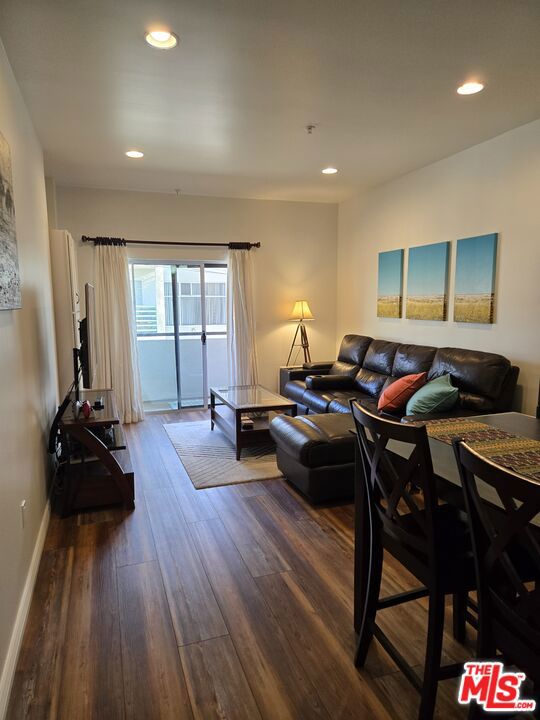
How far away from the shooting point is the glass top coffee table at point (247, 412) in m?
4.21

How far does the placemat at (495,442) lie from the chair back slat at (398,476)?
0.31 m

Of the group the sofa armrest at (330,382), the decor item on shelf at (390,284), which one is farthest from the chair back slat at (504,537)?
the decor item on shelf at (390,284)

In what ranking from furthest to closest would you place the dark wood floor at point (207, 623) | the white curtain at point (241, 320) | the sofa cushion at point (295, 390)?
the white curtain at point (241, 320)
the sofa cushion at point (295, 390)
the dark wood floor at point (207, 623)

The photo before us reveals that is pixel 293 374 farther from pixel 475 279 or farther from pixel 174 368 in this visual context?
pixel 475 279

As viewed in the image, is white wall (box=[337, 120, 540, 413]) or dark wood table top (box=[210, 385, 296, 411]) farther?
dark wood table top (box=[210, 385, 296, 411])

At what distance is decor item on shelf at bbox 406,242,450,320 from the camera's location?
176 inches

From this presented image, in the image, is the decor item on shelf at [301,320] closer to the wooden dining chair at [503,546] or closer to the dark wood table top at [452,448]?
the dark wood table top at [452,448]

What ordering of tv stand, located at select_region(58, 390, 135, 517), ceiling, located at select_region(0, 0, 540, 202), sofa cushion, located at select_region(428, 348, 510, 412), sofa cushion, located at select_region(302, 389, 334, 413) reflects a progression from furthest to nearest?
sofa cushion, located at select_region(302, 389, 334, 413)
sofa cushion, located at select_region(428, 348, 510, 412)
tv stand, located at select_region(58, 390, 135, 517)
ceiling, located at select_region(0, 0, 540, 202)

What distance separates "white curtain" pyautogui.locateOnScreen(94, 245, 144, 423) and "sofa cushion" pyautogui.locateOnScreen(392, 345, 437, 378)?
10.3ft

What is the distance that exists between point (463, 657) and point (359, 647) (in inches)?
17.5

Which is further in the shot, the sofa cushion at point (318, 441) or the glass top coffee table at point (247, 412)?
the glass top coffee table at point (247, 412)

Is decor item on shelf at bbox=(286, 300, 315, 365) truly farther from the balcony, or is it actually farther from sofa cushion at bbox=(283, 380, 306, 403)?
the balcony

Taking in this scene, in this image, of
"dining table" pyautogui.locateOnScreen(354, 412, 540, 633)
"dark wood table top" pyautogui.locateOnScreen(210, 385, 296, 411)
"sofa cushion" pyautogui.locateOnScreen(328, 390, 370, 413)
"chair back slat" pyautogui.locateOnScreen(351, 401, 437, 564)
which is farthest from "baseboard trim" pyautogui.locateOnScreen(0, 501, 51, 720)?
"sofa cushion" pyautogui.locateOnScreen(328, 390, 370, 413)

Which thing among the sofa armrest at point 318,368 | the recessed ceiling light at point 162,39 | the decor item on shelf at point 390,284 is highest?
the recessed ceiling light at point 162,39
